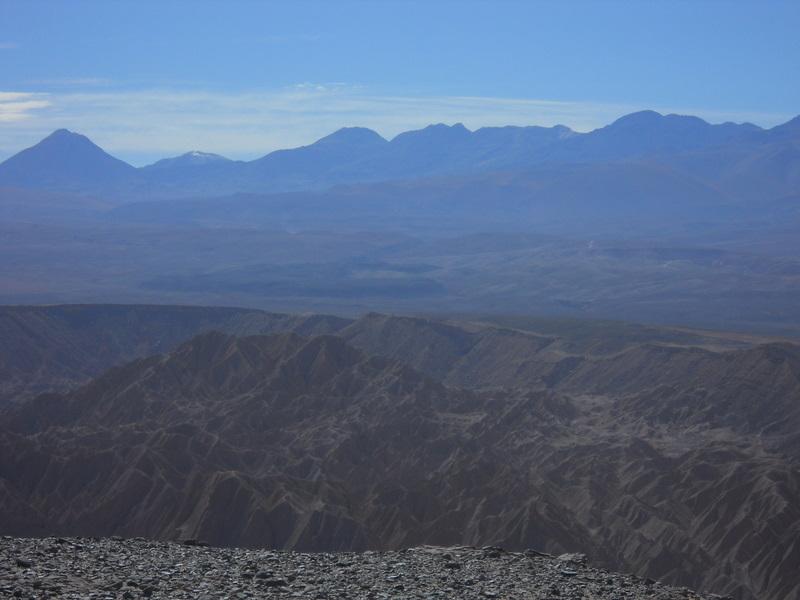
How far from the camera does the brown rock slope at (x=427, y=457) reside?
47.1 metres

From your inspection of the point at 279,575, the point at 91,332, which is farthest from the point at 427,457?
the point at 91,332

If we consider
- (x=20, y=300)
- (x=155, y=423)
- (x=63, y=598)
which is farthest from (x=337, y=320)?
(x=63, y=598)

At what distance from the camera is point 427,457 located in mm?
62031

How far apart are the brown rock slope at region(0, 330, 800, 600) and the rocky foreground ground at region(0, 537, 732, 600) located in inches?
894

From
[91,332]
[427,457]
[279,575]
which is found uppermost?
[279,575]

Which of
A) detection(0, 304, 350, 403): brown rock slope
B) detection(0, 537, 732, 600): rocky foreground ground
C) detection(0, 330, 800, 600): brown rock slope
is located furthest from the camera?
detection(0, 304, 350, 403): brown rock slope

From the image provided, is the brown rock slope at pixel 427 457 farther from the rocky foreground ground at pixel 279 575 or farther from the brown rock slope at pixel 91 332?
the rocky foreground ground at pixel 279 575

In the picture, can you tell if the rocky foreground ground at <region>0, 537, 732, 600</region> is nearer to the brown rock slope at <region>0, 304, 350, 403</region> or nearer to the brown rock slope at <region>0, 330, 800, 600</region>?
the brown rock slope at <region>0, 330, 800, 600</region>

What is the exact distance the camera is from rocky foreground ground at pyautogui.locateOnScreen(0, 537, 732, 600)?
1791 centimetres

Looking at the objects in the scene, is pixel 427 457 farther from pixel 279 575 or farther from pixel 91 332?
pixel 91 332

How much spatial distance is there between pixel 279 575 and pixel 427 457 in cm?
4242

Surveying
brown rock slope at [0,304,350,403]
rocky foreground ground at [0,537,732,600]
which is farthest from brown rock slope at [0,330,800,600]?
rocky foreground ground at [0,537,732,600]

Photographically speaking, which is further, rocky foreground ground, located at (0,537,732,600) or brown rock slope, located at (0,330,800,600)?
brown rock slope, located at (0,330,800,600)

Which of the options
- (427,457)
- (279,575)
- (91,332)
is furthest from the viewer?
(91,332)
